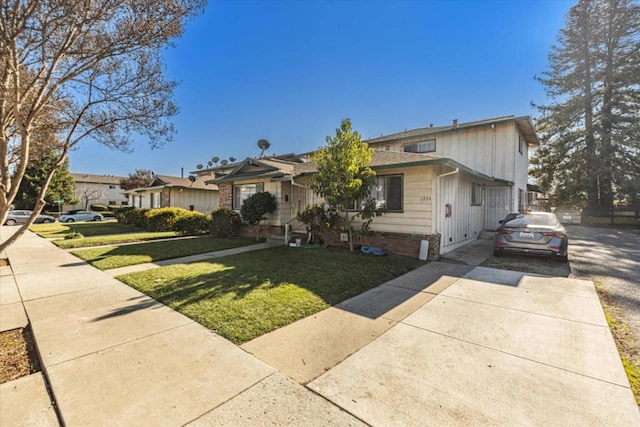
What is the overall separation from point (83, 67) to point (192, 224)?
1170cm

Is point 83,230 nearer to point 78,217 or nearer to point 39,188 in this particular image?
point 78,217

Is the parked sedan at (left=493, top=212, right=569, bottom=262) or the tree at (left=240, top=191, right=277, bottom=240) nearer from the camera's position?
the parked sedan at (left=493, top=212, right=569, bottom=262)

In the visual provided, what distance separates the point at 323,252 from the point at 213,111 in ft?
30.1

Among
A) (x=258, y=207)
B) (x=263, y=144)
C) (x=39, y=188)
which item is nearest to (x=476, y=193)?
(x=258, y=207)

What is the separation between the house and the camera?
831cm

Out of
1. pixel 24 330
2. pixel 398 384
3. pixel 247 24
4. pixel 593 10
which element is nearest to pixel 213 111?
pixel 247 24

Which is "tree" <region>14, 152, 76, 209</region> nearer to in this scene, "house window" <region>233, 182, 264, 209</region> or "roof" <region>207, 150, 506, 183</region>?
"house window" <region>233, 182, 264, 209</region>

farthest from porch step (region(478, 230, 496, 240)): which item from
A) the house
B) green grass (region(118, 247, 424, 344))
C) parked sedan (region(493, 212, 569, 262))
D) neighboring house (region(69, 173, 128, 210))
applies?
neighboring house (region(69, 173, 128, 210))

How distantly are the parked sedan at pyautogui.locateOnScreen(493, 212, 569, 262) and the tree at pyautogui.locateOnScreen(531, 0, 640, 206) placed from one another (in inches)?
737

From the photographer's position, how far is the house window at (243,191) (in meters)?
12.7

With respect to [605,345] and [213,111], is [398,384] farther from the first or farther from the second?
[213,111]

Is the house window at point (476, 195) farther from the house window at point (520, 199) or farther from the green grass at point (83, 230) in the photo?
the green grass at point (83, 230)

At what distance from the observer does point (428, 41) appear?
10961mm

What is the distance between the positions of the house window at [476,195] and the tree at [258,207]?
788cm
